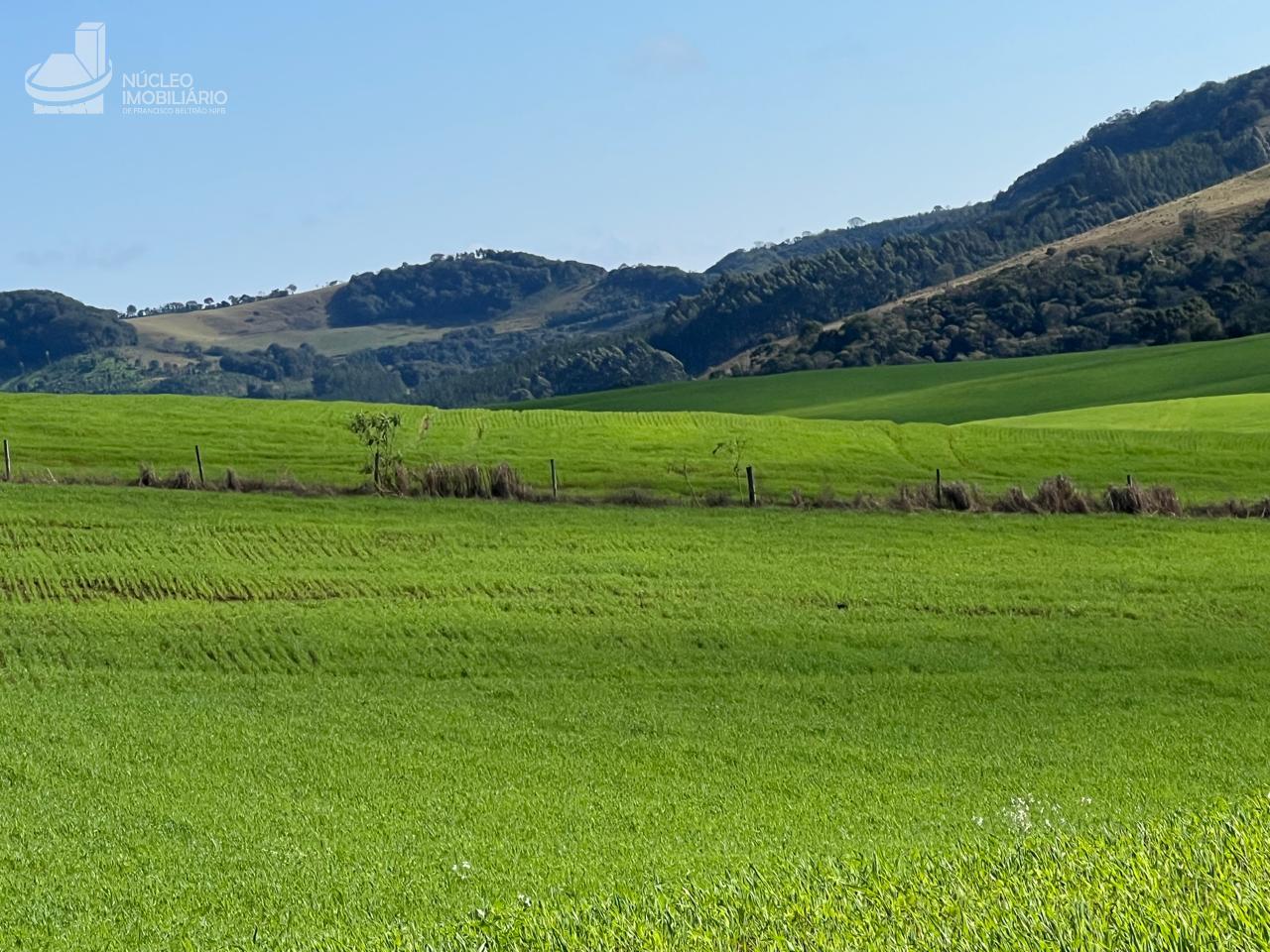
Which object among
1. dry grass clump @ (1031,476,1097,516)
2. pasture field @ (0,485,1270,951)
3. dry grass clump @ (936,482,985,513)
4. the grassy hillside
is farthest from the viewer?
the grassy hillside

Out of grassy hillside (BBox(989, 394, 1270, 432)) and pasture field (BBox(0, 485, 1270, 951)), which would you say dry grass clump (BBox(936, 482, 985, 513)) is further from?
grassy hillside (BBox(989, 394, 1270, 432))

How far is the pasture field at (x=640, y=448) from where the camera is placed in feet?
162

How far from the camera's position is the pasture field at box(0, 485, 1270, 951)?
281 inches

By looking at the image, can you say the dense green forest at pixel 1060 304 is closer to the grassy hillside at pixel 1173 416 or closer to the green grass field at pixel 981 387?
the green grass field at pixel 981 387

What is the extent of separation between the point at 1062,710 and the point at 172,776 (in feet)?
42.0

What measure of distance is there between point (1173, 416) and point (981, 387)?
2532 cm

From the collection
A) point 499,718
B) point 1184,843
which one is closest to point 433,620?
point 499,718

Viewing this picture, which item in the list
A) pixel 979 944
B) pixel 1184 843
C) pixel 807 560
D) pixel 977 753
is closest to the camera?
pixel 979 944

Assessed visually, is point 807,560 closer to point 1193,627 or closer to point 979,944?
point 1193,627

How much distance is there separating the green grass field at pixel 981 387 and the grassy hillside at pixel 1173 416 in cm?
943

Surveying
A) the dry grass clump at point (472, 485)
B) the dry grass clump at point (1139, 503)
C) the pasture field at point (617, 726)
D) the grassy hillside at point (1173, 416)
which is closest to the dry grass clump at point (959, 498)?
Answer: the pasture field at point (617, 726)

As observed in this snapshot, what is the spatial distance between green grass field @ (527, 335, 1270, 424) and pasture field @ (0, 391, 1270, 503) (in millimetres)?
21474

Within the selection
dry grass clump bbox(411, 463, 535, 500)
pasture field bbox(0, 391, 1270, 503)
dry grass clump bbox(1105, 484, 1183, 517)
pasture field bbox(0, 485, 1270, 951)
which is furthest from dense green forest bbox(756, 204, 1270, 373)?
pasture field bbox(0, 485, 1270, 951)

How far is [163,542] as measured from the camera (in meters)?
34.1
